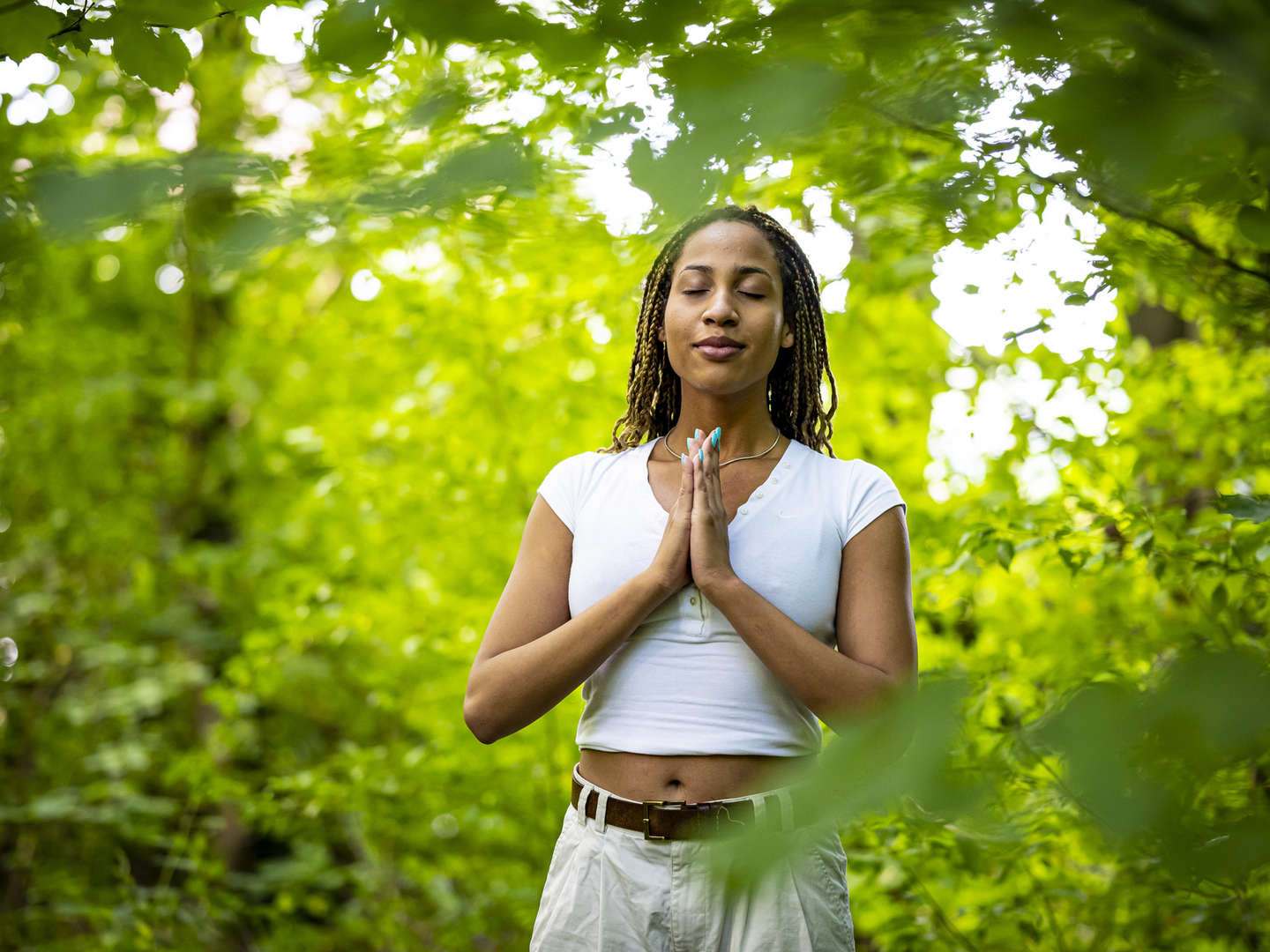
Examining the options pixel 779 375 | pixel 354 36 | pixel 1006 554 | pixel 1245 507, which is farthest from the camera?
pixel 1006 554

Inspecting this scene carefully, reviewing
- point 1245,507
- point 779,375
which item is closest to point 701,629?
point 779,375

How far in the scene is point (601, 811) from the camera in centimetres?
158

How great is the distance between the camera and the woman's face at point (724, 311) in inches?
66.7

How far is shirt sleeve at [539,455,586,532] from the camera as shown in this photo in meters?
1.78

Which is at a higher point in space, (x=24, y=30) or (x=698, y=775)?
(x=24, y=30)

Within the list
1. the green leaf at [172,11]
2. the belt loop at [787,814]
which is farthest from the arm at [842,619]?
the green leaf at [172,11]

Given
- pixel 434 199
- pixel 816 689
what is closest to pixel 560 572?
pixel 816 689

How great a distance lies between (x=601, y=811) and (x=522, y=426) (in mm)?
2386

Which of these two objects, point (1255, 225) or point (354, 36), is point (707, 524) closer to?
point (1255, 225)

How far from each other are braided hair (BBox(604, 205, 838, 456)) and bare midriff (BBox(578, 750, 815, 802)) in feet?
1.99

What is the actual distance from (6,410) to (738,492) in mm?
5247

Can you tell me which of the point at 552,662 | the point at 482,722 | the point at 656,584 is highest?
the point at 656,584

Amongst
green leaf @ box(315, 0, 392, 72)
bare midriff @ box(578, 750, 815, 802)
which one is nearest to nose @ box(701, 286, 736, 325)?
bare midriff @ box(578, 750, 815, 802)

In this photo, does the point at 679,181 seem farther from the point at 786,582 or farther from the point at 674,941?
the point at 674,941
